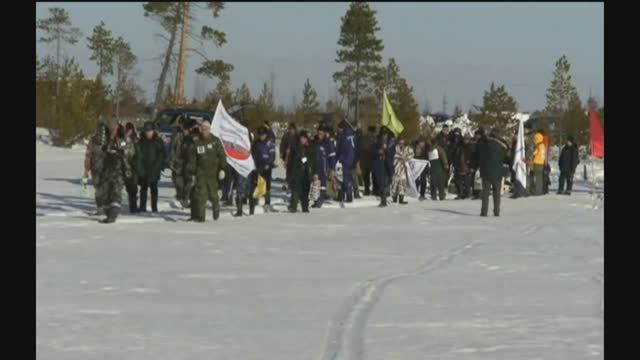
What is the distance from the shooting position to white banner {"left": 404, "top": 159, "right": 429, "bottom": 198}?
28391 mm

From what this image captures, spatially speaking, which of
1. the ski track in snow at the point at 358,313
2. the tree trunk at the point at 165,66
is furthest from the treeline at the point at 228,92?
the ski track in snow at the point at 358,313

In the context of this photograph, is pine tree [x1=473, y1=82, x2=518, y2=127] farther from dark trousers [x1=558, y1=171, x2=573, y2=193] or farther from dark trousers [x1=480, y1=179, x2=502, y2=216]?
dark trousers [x1=480, y1=179, x2=502, y2=216]

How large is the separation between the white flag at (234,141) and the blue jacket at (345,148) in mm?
4319

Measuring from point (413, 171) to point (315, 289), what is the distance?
17254 mm

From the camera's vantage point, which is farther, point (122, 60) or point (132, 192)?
point (122, 60)

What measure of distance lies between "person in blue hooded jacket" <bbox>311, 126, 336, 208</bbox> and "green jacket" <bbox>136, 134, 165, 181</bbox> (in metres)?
3.40

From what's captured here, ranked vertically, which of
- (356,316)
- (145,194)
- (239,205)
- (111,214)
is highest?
(145,194)

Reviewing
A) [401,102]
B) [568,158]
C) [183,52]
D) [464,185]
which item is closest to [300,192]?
[464,185]

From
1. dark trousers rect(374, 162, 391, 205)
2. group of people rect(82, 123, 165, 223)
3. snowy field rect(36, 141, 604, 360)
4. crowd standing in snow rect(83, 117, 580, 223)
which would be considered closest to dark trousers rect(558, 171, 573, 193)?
crowd standing in snow rect(83, 117, 580, 223)

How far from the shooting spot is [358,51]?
81125mm

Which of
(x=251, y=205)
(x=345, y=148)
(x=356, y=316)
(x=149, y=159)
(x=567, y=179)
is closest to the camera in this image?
(x=356, y=316)

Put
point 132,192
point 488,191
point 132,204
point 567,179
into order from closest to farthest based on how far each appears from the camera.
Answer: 1. point 132,192
2. point 132,204
3. point 488,191
4. point 567,179

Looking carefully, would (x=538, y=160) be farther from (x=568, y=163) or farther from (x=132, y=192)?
(x=132, y=192)
